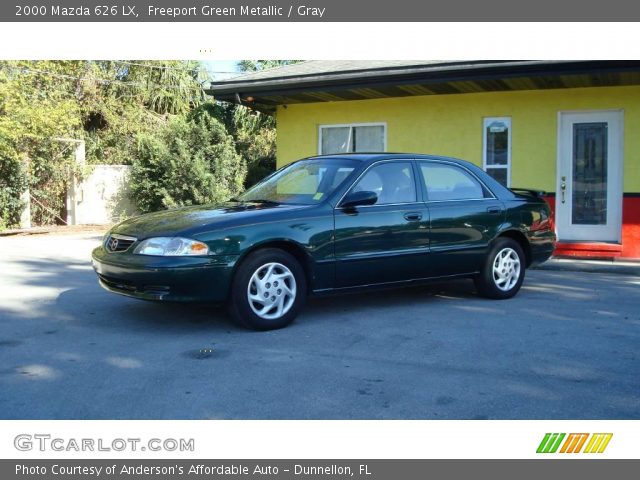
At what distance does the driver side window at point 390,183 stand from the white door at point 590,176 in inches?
199

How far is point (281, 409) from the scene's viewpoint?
4125mm

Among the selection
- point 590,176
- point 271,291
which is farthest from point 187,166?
point 271,291

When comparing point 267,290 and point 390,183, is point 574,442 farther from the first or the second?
point 390,183

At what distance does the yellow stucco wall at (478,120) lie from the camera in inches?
423

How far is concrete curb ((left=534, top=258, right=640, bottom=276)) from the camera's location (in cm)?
984

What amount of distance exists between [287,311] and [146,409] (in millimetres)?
2236

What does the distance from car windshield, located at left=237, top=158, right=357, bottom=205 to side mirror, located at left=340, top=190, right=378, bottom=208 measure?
183mm

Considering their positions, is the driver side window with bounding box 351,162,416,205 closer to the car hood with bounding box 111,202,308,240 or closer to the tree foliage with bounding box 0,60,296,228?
the car hood with bounding box 111,202,308,240

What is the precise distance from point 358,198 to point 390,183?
2.22 ft

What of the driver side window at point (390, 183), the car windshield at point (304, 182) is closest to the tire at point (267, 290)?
the car windshield at point (304, 182)

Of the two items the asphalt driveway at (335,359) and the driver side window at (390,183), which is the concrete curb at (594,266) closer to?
the asphalt driveway at (335,359)

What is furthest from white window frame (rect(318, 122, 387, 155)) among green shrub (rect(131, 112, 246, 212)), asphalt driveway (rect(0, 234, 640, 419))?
asphalt driveway (rect(0, 234, 640, 419))

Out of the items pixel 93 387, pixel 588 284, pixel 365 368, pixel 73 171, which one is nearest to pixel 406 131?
pixel 588 284

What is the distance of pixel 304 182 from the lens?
708cm
